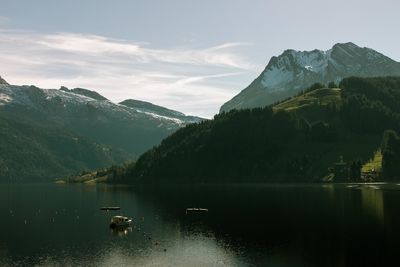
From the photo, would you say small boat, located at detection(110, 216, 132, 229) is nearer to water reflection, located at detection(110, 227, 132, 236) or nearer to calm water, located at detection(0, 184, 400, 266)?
water reflection, located at detection(110, 227, 132, 236)

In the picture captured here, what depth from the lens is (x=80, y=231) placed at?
175 meters

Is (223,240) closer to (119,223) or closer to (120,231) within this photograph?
(120,231)

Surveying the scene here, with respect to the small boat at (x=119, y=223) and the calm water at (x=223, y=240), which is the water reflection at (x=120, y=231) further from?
the small boat at (x=119, y=223)

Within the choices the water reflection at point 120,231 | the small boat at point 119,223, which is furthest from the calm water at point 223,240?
the small boat at point 119,223

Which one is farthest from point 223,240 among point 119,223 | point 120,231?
point 119,223

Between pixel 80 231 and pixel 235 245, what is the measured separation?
2435 inches

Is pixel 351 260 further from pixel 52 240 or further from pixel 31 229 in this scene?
pixel 31 229

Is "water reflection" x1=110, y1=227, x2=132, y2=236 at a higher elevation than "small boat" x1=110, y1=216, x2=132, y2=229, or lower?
lower

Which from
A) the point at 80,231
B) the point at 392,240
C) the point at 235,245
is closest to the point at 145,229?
the point at 80,231

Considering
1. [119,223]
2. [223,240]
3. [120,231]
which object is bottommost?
[120,231]

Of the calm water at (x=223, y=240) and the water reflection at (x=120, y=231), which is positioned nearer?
the calm water at (x=223, y=240)

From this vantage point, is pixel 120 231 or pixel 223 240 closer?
pixel 223 240

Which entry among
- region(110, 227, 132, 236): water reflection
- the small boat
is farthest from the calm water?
the small boat

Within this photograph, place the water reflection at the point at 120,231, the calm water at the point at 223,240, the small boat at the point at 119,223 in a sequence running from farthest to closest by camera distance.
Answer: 1. the small boat at the point at 119,223
2. the water reflection at the point at 120,231
3. the calm water at the point at 223,240
